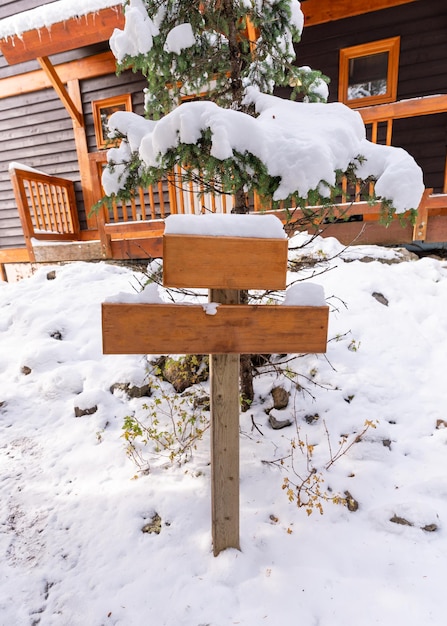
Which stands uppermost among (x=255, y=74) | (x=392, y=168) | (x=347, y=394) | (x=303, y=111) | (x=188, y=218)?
(x=255, y=74)

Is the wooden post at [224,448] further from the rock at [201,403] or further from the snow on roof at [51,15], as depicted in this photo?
the snow on roof at [51,15]

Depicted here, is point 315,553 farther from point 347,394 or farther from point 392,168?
point 392,168

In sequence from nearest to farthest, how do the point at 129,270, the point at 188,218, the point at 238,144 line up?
the point at 188,218 → the point at 238,144 → the point at 129,270

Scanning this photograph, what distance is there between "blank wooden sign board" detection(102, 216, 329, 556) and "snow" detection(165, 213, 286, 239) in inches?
0.7

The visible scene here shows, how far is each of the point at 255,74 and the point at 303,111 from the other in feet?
3.00

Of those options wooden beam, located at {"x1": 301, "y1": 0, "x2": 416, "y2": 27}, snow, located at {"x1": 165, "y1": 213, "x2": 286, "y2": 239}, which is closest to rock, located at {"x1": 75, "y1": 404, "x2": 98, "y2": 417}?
snow, located at {"x1": 165, "y1": 213, "x2": 286, "y2": 239}

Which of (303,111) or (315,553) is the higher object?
(303,111)

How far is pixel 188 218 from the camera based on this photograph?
4.34ft

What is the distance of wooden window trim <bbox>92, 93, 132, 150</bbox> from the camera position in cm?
707

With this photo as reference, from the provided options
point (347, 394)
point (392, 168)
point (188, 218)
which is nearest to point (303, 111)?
point (392, 168)

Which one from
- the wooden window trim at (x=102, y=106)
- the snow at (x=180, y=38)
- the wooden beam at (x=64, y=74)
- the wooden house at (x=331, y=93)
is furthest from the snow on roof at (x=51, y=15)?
the snow at (x=180, y=38)

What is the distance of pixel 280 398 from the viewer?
2.71m

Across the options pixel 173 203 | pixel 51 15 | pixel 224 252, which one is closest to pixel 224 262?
pixel 224 252

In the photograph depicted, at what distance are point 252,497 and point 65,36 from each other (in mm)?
Result: 7241
